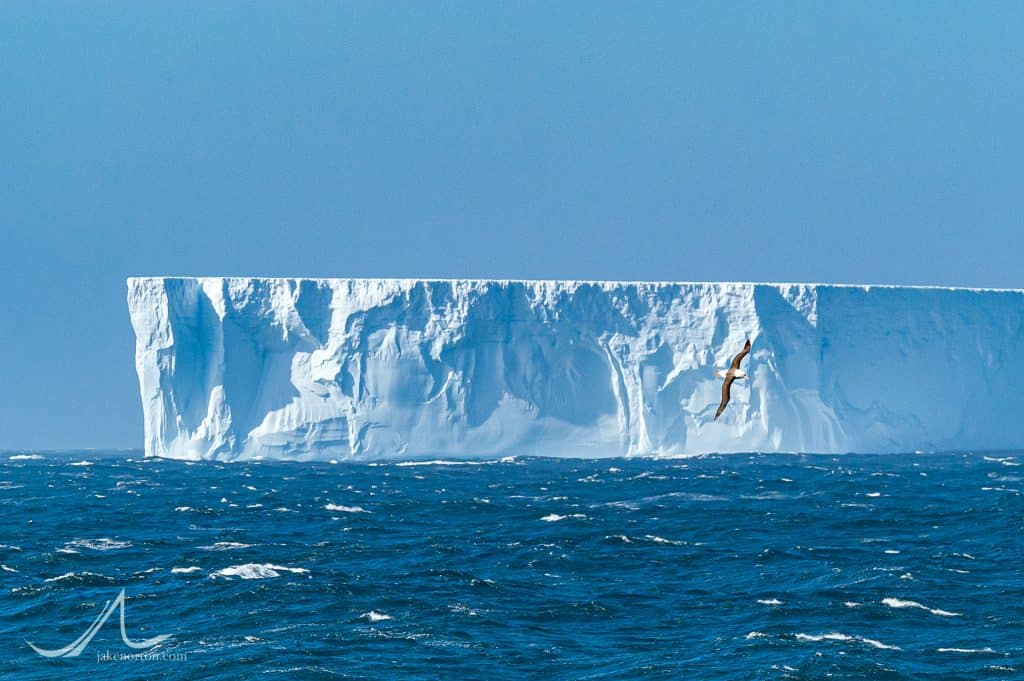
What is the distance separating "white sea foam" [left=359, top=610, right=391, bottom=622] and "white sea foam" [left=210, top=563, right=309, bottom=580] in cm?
229

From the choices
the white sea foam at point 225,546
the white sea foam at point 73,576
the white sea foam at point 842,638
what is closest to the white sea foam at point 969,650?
the white sea foam at point 842,638

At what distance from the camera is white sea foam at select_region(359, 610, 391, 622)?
15.3 metres

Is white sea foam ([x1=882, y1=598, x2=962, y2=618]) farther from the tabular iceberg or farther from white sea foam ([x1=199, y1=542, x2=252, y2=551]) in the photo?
the tabular iceberg

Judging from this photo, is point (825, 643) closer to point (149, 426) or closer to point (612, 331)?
point (612, 331)

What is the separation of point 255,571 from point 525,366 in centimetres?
2099

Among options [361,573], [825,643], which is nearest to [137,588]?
[361,573]

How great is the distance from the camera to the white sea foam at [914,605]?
50.8ft

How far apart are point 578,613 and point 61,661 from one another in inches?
204

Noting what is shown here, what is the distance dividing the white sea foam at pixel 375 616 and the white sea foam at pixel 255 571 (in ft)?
7.53

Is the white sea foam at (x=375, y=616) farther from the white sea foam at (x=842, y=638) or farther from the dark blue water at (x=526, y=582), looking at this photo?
the white sea foam at (x=842, y=638)

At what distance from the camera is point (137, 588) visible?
1697cm
